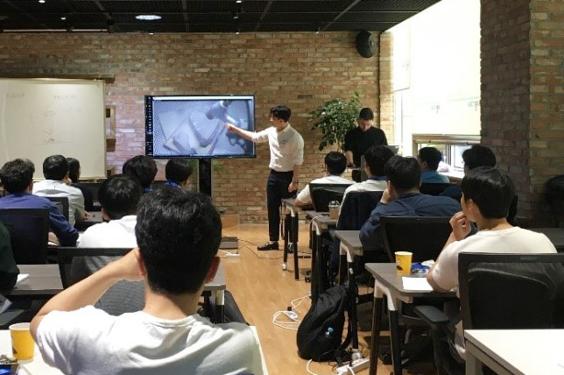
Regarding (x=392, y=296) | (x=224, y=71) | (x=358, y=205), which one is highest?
(x=224, y=71)

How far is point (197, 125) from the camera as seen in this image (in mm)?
9430

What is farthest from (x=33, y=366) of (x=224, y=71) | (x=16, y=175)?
(x=224, y=71)

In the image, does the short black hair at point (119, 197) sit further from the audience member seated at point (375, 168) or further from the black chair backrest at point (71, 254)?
the audience member seated at point (375, 168)

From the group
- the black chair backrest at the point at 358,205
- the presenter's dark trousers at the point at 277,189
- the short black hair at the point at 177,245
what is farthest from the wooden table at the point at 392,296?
the presenter's dark trousers at the point at 277,189

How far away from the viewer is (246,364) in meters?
1.45

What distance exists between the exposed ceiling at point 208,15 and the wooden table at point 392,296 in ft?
19.0

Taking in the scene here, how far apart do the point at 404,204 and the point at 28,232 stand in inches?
Answer: 88.3

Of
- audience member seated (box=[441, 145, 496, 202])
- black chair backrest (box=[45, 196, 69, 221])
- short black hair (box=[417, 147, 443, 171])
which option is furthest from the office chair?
short black hair (box=[417, 147, 443, 171])

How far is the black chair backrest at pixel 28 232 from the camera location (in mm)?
4109

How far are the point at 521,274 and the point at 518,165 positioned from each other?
140 inches

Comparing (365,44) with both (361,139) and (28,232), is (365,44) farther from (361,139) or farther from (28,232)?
(28,232)

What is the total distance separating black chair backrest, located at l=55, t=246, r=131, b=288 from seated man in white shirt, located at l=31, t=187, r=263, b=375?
1.13m

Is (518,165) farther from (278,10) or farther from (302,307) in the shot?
(278,10)

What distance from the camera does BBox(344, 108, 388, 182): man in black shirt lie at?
938 cm
